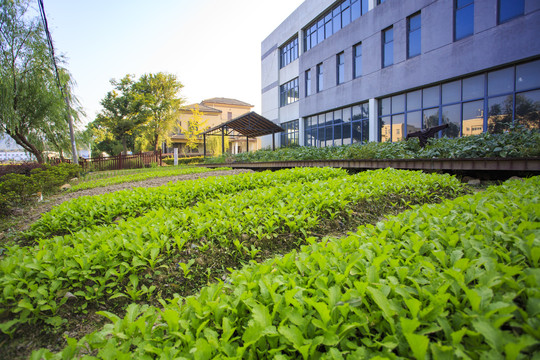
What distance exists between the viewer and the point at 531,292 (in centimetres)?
123

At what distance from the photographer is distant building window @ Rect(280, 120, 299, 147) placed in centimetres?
2598

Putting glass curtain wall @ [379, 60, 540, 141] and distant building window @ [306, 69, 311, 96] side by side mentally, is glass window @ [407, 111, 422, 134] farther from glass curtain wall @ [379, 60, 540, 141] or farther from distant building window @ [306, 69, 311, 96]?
distant building window @ [306, 69, 311, 96]

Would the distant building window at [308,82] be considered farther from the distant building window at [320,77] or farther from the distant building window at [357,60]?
the distant building window at [357,60]

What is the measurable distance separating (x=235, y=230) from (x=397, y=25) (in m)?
16.8

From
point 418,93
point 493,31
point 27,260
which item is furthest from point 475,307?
point 418,93

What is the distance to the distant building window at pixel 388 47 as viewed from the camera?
1562cm

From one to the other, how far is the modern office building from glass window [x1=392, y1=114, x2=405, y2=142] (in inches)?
2.3

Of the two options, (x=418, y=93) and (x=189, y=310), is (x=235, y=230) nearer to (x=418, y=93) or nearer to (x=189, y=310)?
(x=189, y=310)

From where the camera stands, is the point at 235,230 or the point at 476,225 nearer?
the point at 476,225

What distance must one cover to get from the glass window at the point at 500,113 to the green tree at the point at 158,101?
98.2 ft

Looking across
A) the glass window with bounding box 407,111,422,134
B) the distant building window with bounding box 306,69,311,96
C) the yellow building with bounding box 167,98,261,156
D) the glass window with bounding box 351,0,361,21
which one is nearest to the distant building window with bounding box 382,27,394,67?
the glass window with bounding box 351,0,361,21

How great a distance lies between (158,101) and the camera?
31797 millimetres

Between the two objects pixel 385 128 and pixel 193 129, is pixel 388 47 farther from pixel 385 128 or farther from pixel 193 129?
pixel 193 129

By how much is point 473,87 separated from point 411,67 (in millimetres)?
3334
